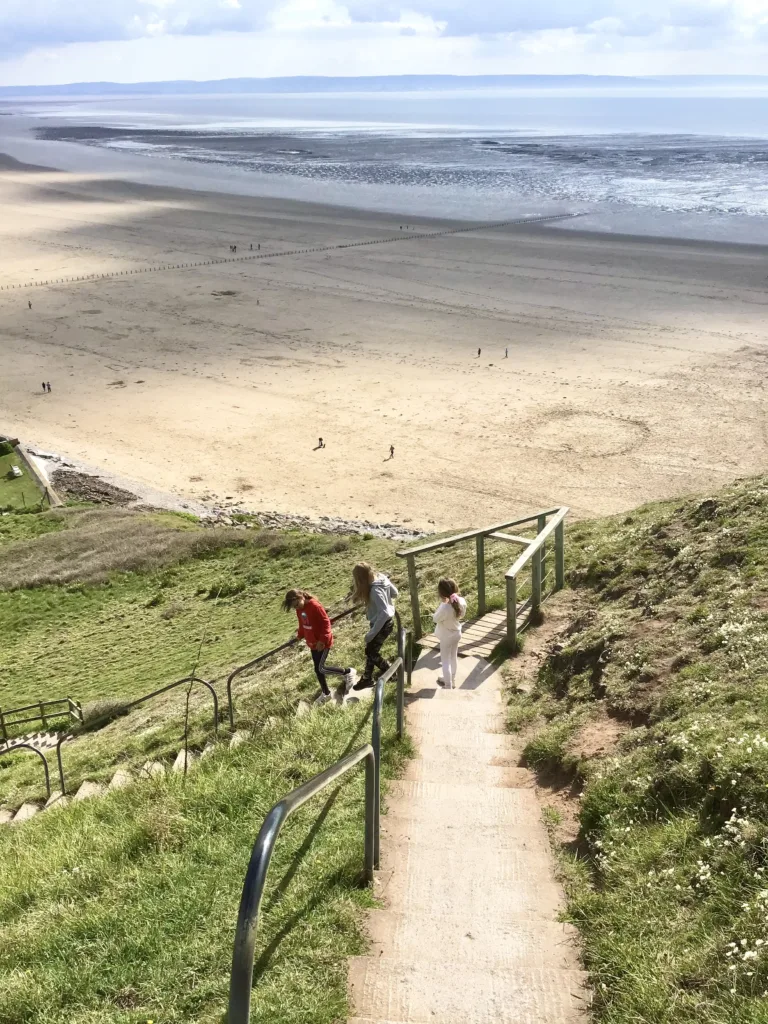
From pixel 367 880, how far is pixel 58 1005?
66.5 inches

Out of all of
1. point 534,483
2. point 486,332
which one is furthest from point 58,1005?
point 486,332

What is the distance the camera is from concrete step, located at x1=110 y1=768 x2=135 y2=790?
8.34 metres

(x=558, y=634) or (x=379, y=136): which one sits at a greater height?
(x=379, y=136)

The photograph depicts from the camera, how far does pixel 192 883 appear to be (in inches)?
211

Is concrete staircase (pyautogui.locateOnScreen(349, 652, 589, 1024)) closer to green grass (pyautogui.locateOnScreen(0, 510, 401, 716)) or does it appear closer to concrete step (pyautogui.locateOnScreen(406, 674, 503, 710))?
concrete step (pyautogui.locateOnScreen(406, 674, 503, 710))

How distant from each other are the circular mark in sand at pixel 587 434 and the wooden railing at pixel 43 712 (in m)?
19.6

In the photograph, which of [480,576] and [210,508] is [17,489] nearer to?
[210,508]

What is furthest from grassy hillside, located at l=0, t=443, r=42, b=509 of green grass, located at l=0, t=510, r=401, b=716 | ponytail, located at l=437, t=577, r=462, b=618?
ponytail, located at l=437, t=577, r=462, b=618

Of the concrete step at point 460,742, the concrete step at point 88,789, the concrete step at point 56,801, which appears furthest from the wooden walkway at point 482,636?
the concrete step at point 56,801

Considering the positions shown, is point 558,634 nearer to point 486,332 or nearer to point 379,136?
point 486,332

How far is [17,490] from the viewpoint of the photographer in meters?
27.9

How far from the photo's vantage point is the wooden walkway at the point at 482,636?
9953 millimetres

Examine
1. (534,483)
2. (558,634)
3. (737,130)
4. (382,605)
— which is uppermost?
(737,130)

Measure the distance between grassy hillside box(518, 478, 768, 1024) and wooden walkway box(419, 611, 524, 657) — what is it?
2.66 feet
